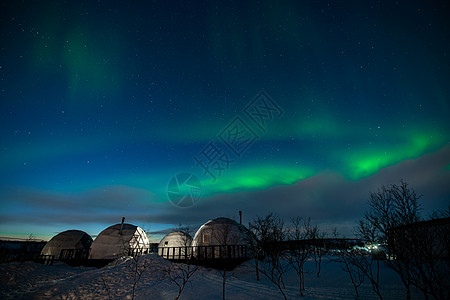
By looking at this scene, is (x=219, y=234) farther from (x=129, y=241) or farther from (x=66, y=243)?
(x=66, y=243)

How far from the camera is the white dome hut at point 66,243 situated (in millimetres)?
29469

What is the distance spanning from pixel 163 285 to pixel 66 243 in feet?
86.7

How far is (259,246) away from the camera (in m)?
15.2

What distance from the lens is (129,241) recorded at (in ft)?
75.9

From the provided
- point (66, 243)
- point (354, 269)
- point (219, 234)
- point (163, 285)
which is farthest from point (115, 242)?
point (354, 269)

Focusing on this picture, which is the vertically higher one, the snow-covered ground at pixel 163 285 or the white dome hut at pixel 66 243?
the white dome hut at pixel 66 243

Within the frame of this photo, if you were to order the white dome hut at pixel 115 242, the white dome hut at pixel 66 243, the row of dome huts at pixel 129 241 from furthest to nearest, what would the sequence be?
the white dome hut at pixel 66 243 → the white dome hut at pixel 115 242 → the row of dome huts at pixel 129 241

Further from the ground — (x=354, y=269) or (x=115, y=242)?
(x=115, y=242)

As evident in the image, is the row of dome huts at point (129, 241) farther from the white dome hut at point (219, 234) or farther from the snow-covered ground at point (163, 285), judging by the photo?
the snow-covered ground at point (163, 285)

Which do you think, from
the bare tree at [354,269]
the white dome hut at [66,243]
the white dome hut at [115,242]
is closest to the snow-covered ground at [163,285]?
the bare tree at [354,269]

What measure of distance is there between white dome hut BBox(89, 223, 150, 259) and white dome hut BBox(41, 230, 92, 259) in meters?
4.75

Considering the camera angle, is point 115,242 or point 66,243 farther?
point 66,243

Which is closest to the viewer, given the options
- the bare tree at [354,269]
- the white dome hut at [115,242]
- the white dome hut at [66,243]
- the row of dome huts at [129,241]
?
the bare tree at [354,269]

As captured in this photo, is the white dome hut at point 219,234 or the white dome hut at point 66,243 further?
the white dome hut at point 66,243
